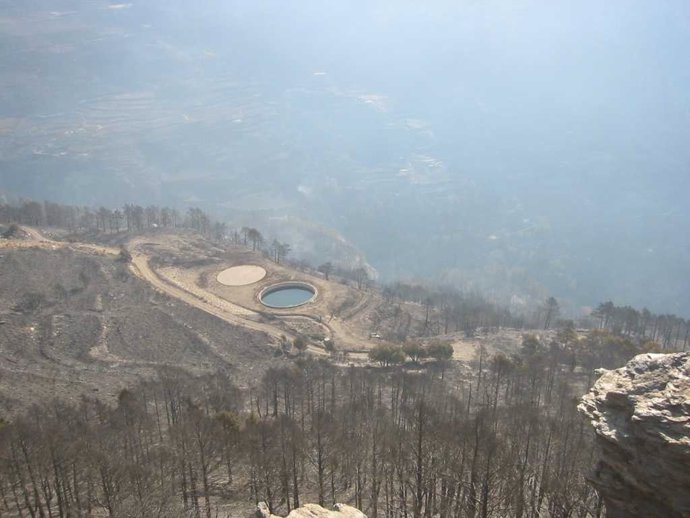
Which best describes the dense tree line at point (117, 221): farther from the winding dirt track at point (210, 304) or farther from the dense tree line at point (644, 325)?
the dense tree line at point (644, 325)

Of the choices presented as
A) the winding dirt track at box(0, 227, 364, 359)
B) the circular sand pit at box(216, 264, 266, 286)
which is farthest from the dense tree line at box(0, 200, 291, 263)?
the winding dirt track at box(0, 227, 364, 359)

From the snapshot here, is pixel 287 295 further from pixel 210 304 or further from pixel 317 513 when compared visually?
pixel 317 513

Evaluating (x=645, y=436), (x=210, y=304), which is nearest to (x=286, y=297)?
(x=210, y=304)

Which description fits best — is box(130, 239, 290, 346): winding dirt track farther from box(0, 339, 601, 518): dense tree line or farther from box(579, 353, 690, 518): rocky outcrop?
box(579, 353, 690, 518): rocky outcrop

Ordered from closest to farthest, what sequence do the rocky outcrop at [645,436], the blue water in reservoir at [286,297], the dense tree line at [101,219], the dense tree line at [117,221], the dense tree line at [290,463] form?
1. the rocky outcrop at [645,436]
2. the dense tree line at [290,463]
3. the blue water in reservoir at [286,297]
4. the dense tree line at [117,221]
5. the dense tree line at [101,219]

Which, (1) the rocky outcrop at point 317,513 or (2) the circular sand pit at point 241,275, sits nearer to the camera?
(1) the rocky outcrop at point 317,513

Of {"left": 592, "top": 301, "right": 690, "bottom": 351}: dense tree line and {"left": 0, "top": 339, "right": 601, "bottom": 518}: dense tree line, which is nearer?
{"left": 0, "top": 339, "right": 601, "bottom": 518}: dense tree line

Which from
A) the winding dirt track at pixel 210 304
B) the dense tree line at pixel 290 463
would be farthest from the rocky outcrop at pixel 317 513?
the winding dirt track at pixel 210 304
